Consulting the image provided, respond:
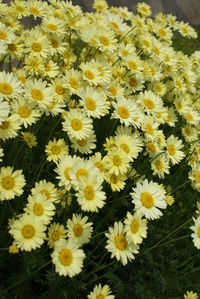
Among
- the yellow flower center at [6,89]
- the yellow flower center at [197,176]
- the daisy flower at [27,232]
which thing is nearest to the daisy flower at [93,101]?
the yellow flower center at [6,89]

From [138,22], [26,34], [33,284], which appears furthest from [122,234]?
[138,22]

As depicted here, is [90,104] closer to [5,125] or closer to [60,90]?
[60,90]

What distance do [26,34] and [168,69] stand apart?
1.39 metres

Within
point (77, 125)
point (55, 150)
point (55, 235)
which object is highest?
point (77, 125)

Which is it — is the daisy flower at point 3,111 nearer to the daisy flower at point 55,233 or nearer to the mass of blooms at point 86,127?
the mass of blooms at point 86,127

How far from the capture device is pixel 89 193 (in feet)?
6.87

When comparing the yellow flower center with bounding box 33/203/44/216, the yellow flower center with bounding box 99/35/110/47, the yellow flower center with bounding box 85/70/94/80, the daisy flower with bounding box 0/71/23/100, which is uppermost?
the yellow flower center with bounding box 99/35/110/47

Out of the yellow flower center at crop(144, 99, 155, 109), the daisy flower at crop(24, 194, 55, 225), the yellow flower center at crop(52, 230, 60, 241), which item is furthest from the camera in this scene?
the yellow flower center at crop(144, 99, 155, 109)

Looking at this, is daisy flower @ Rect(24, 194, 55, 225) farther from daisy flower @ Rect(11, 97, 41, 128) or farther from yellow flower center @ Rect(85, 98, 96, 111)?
yellow flower center @ Rect(85, 98, 96, 111)

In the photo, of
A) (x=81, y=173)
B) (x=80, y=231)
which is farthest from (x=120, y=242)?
(x=81, y=173)

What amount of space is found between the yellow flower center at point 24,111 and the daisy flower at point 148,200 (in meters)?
0.81

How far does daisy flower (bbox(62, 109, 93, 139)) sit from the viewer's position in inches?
98.0

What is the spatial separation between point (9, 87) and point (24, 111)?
0.18 m

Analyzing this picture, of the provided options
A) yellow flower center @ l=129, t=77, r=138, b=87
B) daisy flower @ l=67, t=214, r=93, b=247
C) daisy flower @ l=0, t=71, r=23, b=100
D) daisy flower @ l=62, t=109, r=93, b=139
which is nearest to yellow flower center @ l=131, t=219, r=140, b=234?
daisy flower @ l=67, t=214, r=93, b=247
